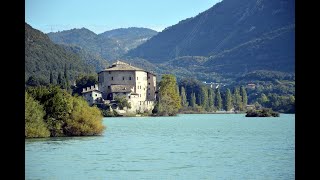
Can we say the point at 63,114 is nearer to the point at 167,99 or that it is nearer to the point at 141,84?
the point at 167,99

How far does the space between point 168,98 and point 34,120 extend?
46150mm

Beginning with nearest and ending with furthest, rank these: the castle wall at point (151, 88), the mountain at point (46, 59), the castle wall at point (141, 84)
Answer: the castle wall at point (141, 84) < the castle wall at point (151, 88) < the mountain at point (46, 59)

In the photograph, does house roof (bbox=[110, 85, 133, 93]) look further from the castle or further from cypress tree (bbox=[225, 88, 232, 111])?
cypress tree (bbox=[225, 88, 232, 111])

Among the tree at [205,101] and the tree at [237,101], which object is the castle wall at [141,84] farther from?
the tree at [237,101]

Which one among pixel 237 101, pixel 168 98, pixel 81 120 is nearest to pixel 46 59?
pixel 237 101

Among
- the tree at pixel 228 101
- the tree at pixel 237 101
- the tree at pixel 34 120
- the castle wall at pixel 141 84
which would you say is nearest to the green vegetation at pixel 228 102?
the tree at pixel 228 101

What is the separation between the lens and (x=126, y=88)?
7981cm

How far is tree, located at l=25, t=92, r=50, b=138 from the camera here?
89.7 ft

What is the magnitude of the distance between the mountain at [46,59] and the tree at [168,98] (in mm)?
29575

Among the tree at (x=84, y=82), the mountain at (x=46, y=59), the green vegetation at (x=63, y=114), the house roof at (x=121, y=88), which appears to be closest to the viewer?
the green vegetation at (x=63, y=114)

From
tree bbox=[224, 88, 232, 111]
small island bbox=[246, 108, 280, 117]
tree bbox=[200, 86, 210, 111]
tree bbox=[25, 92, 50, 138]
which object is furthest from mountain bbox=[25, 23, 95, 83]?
tree bbox=[25, 92, 50, 138]

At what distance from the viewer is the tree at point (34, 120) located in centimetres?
2735
